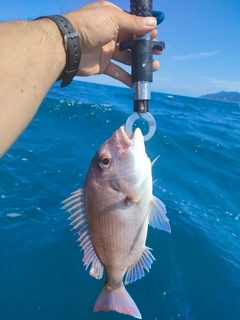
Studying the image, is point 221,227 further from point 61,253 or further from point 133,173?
point 133,173

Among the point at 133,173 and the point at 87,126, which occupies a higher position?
the point at 133,173

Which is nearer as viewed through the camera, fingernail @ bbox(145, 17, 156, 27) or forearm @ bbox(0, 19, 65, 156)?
forearm @ bbox(0, 19, 65, 156)

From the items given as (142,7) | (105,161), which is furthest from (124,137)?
(142,7)

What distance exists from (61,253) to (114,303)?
Result: 1.90 meters

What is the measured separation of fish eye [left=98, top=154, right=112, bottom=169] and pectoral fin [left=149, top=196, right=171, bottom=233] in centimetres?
44

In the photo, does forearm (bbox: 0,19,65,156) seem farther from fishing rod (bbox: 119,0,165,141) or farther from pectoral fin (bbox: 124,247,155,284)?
pectoral fin (bbox: 124,247,155,284)

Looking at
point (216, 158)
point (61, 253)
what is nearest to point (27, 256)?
point (61, 253)

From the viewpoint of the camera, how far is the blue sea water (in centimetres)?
314

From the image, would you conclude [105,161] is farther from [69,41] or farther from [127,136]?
[69,41]

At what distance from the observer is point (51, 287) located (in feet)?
10.7

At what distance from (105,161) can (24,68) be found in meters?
0.80

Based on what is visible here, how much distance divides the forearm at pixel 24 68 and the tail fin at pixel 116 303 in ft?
4.37

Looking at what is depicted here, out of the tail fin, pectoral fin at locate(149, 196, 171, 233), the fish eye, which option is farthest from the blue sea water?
the fish eye

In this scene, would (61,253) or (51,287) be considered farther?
(61,253)
